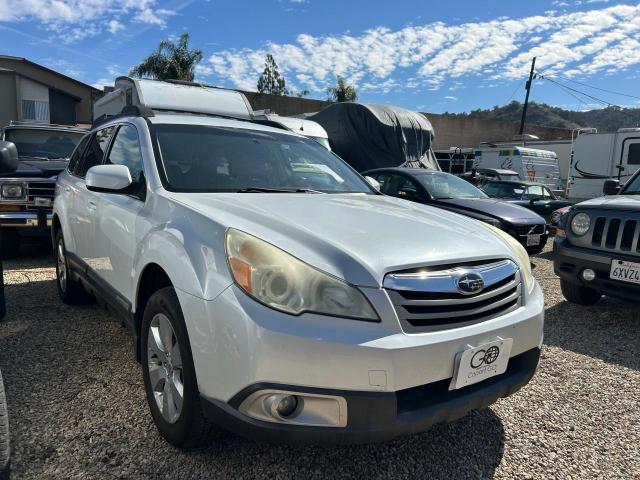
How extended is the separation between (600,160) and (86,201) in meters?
16.0

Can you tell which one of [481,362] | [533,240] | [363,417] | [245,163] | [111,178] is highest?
[245,163]

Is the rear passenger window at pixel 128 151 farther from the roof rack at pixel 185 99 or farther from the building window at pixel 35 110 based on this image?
the building window at pixel 35 110

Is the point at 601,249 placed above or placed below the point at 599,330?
above

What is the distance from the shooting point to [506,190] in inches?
453

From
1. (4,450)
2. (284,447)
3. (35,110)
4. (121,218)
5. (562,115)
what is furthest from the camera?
(562,115)

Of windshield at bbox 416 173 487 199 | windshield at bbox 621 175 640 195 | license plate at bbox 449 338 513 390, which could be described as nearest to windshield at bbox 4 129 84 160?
windshield at bbox 416 173 487 199

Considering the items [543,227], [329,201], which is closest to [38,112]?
[543,227]

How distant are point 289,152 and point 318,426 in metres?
2.09

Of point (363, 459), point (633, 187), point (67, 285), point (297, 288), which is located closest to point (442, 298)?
point (297, 288)

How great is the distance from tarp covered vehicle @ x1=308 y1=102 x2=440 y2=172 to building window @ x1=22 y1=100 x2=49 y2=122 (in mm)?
16621

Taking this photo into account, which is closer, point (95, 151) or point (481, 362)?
point (481, 362)

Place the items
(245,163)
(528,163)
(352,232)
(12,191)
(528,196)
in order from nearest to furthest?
(352,232) < (245,163) < (12,191) < (528,196) < (528,163)

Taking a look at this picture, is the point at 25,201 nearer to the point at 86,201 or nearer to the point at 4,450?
the point at 86,201

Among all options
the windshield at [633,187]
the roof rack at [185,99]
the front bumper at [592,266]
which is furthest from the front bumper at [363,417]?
the roof rack at [185,99]
